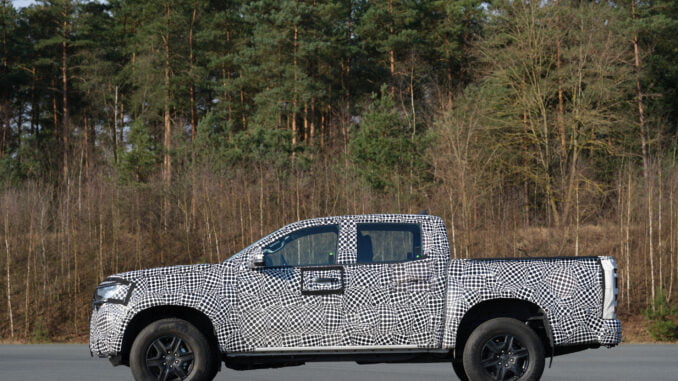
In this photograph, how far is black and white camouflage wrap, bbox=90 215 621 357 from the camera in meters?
9.62

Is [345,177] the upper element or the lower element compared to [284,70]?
lower

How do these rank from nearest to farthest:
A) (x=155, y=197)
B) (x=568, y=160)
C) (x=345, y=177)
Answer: (x=345, y=177)
(x=155, y=197)
(x=568, y=160)

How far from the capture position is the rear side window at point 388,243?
9875mm

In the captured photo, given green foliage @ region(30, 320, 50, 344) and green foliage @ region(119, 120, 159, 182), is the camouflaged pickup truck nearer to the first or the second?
green foliage @ region(30, 320, 50, 344)

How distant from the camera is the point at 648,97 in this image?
155 ft

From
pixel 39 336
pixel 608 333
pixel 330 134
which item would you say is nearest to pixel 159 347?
pixel 608 333

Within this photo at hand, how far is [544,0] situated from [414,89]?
43.1ft

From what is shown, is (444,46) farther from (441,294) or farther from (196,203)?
(441,294)

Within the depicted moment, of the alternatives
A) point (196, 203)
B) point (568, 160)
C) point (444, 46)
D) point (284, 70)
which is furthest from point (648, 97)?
point (196, 203)

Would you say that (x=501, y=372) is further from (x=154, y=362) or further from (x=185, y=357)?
(x=154, y=362)

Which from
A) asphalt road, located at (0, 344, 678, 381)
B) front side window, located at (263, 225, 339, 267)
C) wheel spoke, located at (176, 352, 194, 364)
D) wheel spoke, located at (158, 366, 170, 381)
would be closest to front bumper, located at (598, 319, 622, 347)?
asphalt road, located at (0, 344, 678, 381)

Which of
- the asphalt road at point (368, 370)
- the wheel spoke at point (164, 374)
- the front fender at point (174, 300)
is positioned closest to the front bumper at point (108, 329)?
the front fender at point (174, 300)

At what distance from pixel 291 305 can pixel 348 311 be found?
2.13 feet

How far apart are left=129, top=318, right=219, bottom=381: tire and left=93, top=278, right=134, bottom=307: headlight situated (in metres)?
0.45
